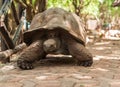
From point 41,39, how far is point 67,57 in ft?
5.56

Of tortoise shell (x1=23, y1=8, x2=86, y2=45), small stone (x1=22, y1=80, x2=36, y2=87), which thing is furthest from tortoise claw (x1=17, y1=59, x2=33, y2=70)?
small stone (x1=22, y1=80, x2=36, y2=87)

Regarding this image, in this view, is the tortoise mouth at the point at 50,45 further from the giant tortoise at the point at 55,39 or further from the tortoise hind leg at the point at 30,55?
the tortoise hind leg at the point at 30,55

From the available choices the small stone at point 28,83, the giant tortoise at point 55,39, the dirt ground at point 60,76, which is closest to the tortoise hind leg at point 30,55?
the giant tortoise at point 55,39

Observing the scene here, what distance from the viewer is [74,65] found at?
23.1 feet

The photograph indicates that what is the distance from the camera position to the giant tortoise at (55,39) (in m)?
6.67

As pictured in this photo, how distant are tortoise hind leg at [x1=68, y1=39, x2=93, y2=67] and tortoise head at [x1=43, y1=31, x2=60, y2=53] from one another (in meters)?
0.28

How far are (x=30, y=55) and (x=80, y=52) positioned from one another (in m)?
0.98

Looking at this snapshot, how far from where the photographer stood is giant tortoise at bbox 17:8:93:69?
6668 mm

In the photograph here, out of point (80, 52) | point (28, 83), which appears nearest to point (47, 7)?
point (80, 52)

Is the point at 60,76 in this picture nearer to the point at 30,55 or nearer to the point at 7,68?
the point at 30,55

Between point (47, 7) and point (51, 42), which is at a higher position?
point (51, 42)

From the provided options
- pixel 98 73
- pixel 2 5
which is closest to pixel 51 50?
pixel 98 73

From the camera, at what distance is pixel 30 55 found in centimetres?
669

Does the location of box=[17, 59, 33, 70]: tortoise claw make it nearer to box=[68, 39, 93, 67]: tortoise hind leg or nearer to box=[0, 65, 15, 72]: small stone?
box=[0, 65, 15, 72]: small stone
